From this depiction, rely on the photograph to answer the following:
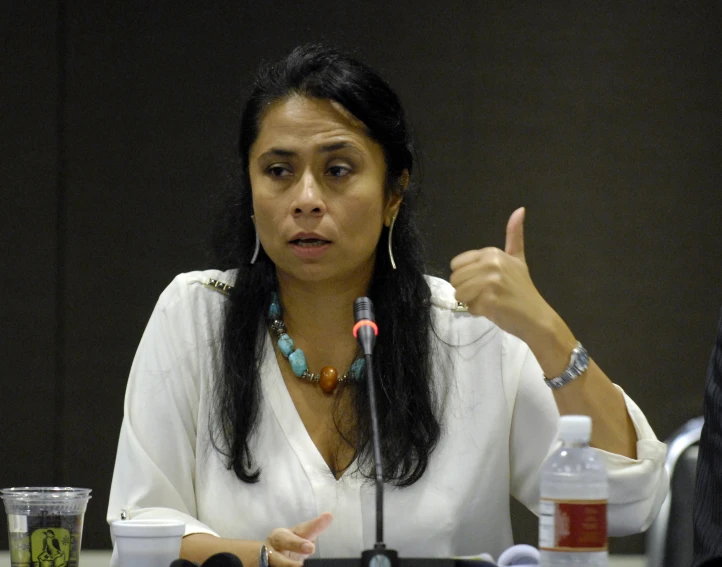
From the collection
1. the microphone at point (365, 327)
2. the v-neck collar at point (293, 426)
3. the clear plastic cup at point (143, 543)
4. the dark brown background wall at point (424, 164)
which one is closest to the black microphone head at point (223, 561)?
the clear plastic cup at point (143, 543)

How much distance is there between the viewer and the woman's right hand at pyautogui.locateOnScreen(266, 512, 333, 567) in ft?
4.86

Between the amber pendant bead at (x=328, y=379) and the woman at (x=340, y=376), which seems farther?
the amber pendant bead at (x=328, y=379)

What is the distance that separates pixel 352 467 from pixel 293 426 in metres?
0.14

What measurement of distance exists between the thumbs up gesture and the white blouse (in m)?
0.25

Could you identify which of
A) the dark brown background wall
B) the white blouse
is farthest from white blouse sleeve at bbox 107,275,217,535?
the dark brown background wall

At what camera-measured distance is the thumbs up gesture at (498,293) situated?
5.84ft

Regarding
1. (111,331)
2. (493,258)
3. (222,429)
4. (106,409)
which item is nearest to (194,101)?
(111,331)

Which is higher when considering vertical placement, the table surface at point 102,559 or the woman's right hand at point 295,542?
the woman's right hand at point 295,542

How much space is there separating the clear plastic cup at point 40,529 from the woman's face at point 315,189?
29.4 inches

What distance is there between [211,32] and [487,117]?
0.79 m

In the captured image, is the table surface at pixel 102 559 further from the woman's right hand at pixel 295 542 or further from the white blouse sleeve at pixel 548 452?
the woman's right hand at pixel 295 542

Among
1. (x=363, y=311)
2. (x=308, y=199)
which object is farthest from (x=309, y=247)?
(x=363, y=311)

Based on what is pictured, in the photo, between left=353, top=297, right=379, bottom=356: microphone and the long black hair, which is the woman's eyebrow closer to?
the long black hair

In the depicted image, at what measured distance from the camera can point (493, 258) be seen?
1.79 m
